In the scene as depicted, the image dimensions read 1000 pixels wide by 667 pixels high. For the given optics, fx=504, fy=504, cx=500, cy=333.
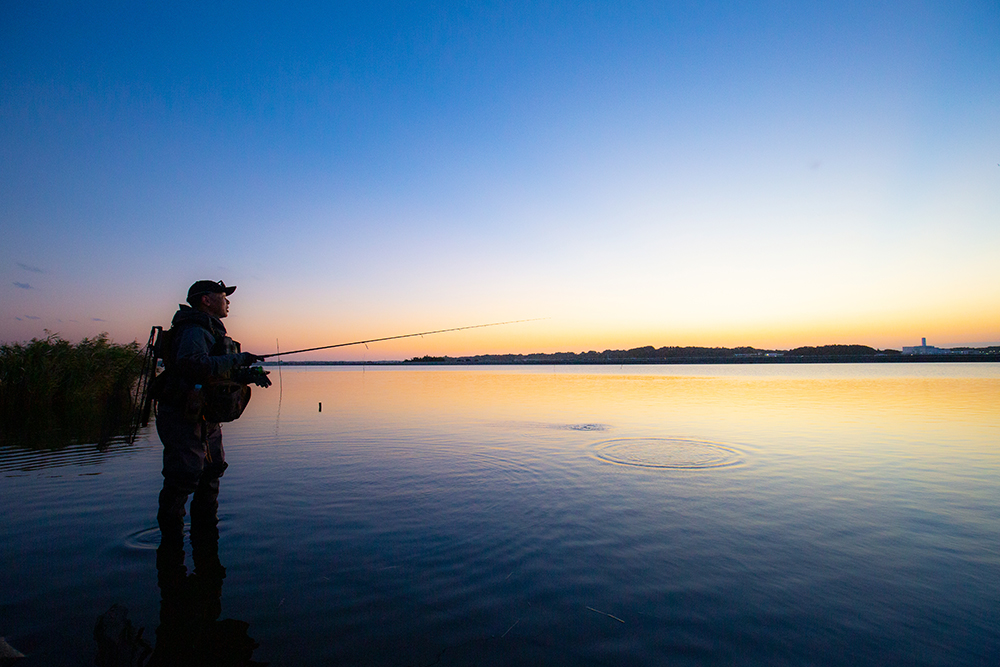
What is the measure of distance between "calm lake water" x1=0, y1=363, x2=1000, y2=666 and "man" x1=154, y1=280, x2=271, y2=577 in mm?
445

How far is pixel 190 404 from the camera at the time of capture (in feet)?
21.4

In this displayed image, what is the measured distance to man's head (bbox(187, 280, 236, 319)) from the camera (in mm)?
7242

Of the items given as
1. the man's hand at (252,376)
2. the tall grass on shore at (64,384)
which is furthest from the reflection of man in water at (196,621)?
the tall grass on shore at (64,384)

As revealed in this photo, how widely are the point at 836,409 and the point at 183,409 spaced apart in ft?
85.3

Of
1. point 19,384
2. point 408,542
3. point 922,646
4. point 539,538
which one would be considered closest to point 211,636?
point 408,542

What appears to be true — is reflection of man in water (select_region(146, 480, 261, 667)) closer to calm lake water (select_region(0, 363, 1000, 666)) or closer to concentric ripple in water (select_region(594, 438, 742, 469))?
calm lake water (select_region(0, 363, 1000, 666))

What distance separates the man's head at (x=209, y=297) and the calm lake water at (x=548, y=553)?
3.27 metres

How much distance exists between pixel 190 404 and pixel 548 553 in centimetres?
504

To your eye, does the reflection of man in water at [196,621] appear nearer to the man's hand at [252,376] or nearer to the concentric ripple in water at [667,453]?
the man's hand at [252,376]

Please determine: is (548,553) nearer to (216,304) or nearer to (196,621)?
(196,621)

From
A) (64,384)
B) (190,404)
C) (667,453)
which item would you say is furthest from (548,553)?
(64,384)

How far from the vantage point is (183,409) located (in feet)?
21.6

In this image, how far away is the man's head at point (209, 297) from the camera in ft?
23.8

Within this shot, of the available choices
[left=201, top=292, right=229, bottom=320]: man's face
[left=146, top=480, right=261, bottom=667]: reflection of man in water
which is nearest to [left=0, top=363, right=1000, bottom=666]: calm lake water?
[left=146, top=480, right=261, bottom=667]: reflection of man in water
